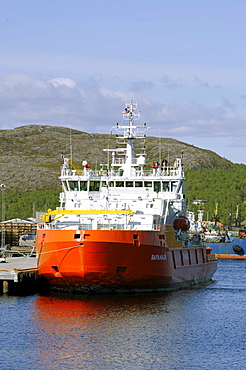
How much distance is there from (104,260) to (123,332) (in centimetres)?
795

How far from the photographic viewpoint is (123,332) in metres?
35.5

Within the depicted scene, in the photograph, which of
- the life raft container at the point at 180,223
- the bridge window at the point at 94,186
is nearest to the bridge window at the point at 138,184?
the bridge window at the point at 94,186

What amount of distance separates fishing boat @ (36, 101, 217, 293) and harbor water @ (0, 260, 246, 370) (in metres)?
1.49

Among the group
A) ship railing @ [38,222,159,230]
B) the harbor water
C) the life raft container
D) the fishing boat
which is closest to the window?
the fishing boat

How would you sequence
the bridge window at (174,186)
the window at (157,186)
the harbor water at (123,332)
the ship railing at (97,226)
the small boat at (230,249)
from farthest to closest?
the small boat at (230,249) < the bridge window at (174,186) < the window at (157,186) < the ship railing at (97,226) < the harbor water at (123,332)

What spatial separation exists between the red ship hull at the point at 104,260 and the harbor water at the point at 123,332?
35.4 inches

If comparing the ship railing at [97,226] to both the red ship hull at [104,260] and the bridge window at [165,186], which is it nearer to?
the red ship hull at [104,260]

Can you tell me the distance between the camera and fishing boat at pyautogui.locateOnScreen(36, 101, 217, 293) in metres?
43.1

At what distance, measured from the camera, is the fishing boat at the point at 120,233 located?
141 ft

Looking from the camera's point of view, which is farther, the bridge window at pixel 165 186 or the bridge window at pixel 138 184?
the bridge window at pixel 165 186

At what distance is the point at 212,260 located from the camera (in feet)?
210

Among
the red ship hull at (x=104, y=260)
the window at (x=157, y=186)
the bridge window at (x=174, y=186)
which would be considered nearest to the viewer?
the red ship hull at (x=104, y=260)

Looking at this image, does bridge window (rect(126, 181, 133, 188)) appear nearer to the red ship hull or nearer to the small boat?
the red ship hull

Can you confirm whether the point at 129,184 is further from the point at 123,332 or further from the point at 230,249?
the point at 230,249
